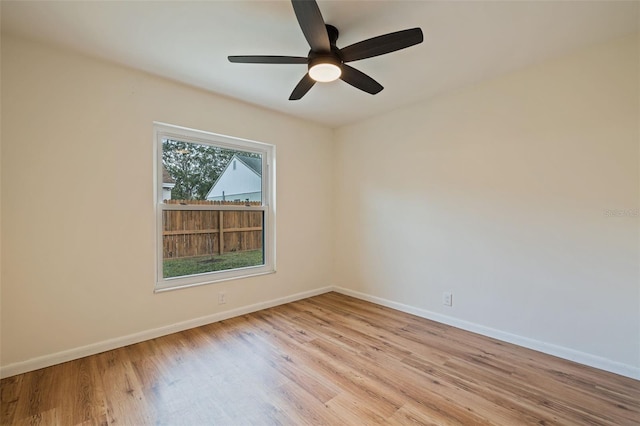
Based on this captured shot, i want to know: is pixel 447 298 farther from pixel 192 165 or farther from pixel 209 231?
pixel 192 165

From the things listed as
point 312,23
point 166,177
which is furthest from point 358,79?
point 166,177

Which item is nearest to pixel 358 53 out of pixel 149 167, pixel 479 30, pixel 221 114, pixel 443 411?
pixel 479 30

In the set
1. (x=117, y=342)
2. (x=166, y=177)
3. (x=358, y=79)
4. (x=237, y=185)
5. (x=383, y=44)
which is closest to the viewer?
(x=383, y=44)

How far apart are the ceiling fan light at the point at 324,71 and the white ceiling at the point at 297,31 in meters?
0.32

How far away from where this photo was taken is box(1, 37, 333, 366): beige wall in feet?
6.91

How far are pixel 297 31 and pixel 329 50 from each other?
396mm

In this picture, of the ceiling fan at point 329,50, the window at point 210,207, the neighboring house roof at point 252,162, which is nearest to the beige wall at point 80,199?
the window at point 210,207

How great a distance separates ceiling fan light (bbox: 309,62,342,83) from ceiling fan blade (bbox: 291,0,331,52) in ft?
0.31

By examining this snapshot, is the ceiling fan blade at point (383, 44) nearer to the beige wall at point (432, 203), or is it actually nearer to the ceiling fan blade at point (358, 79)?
the ceiling fan blade at point (358, 79)

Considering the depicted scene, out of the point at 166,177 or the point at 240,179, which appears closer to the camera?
the point at 166,177

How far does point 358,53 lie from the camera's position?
1.86m

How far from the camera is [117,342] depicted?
2.50m

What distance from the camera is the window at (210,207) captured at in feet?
9.42

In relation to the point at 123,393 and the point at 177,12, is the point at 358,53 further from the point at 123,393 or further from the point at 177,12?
the point at 123,393
